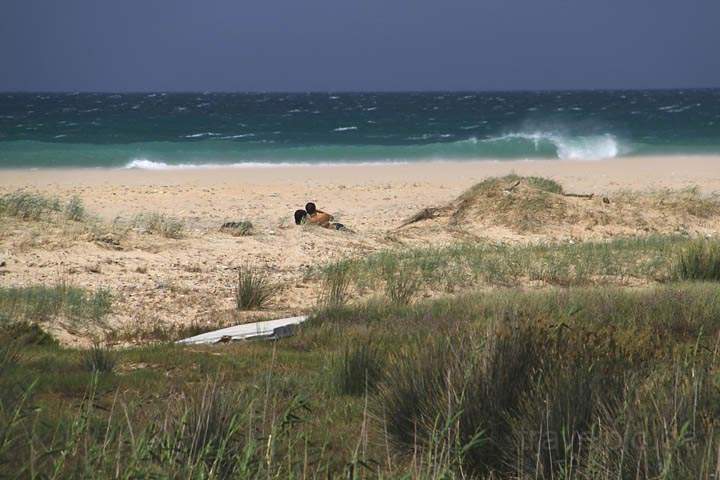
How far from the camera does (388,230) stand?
17.3 metres

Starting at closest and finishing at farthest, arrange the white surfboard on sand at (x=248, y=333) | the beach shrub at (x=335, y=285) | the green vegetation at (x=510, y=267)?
1. the white surfboard on sand at (x=248, y=333)
2. the beach shrub at (x=335, y=285)
3. the green vegetation at (x=510, y=267)

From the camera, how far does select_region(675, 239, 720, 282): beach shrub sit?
37.8 feet

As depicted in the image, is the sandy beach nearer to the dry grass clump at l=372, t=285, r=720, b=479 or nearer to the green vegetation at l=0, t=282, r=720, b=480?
the green vegetation at l=0, t=282, r=720, b=480

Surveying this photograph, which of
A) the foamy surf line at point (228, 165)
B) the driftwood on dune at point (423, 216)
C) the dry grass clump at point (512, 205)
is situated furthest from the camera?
the foamy surf line at point (228, 165)

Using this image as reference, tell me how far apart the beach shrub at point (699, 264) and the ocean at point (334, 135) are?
29038mm

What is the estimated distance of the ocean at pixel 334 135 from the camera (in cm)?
4169

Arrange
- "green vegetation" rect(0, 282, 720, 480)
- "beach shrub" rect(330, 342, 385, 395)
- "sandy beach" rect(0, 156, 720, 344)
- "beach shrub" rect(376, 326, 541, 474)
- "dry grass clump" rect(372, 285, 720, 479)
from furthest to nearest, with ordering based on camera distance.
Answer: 1. "sandy beach" rect(0, 156, 720, 344)
2. "beach shrub" rect(330, 342, 385, 395)
3. "beach shrub" rect(376, 326, 541, 474)
4. "dry grass clump" rect(372, 285, 720, 479)
5. "green vegetation" rect(0, 282, 720, 480)

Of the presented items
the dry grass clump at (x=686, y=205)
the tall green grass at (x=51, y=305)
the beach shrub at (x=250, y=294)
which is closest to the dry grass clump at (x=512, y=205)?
the dry grass clump at (x=686, y=205)

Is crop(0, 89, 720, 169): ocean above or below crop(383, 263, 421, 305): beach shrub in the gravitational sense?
below

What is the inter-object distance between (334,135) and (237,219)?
3713cm

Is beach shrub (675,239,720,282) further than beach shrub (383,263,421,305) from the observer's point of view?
Yes

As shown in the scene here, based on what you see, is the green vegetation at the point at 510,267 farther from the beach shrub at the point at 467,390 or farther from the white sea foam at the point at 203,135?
the white sea foam at the point at 203,135

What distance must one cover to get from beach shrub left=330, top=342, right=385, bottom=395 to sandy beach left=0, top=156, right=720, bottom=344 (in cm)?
375

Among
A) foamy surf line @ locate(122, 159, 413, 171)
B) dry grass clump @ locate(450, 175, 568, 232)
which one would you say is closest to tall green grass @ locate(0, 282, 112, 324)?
dry grass clump @ locate(450, 175, 568, 232)
